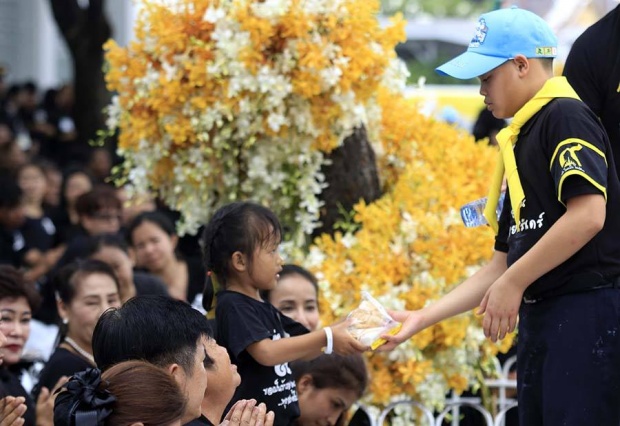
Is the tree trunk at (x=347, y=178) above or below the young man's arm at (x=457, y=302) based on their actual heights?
above

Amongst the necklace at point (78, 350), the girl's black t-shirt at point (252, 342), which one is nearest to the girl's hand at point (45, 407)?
the necklace at point (78, 350)

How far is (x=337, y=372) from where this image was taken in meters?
5.06

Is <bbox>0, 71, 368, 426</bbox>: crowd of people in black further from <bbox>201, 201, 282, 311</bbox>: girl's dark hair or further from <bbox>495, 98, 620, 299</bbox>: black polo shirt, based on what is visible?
<bbox>495, 98, 620, 299</bbox>: black polo shirt

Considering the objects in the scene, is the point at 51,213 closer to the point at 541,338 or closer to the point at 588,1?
the point at 588,1

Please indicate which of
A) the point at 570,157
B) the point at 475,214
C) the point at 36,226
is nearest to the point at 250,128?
the point at 475,214

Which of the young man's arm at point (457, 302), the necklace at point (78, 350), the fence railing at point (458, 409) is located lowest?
the fence railing at point (458, 409)

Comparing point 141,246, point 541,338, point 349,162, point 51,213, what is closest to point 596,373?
point 541,338

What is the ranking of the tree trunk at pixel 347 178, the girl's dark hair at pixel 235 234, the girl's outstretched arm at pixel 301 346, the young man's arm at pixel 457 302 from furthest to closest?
1. the tree trunk at pixel 347 178
2. the girl's dark hair at pixel 235 234
3. the girl's outstretched arm at pixel 301 346
4. the young man's arm at pixel 457 302

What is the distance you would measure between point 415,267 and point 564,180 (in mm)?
2194

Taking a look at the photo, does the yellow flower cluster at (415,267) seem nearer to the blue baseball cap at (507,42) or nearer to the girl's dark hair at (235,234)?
the girl's dark hair at (235,234)

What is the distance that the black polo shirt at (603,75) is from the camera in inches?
165

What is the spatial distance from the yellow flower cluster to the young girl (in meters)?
1.10

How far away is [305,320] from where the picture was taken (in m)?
5.21

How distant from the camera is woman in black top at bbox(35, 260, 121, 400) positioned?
507cm
